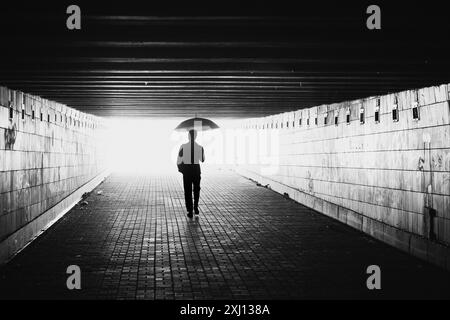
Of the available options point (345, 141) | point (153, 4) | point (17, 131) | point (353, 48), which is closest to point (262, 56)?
point (353, 48)

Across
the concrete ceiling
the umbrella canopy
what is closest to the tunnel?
the concrete ceiling

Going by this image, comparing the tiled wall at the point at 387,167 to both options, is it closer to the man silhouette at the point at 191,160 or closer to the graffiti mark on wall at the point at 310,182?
the graffiti mark on wall at the point at 310,182

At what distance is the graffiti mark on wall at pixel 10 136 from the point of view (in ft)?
37.3

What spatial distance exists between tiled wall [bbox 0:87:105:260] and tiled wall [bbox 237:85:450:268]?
7209 millimetres

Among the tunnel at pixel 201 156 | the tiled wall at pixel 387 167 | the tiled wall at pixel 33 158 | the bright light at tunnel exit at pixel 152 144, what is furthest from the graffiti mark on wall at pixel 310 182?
the bright light at tunnel exit at pixel 152 144

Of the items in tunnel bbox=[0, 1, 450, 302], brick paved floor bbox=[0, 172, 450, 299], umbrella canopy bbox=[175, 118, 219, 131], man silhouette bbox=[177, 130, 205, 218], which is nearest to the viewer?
tunnel bbox=[0, 1, 450, 302]

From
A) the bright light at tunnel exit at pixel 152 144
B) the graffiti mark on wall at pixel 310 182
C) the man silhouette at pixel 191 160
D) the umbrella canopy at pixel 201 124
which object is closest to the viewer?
the man silhouette at pixel 191 160

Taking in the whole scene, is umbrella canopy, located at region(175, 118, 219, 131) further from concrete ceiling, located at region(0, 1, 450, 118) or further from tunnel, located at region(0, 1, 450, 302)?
concrete ceiling, located at region(0, 1, 450, 118)

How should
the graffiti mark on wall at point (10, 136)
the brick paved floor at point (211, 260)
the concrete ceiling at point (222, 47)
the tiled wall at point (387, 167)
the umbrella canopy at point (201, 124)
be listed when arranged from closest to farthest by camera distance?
the concrete ceiling at point (222, 47) → the brick paved floor at point (211, 260) → the tiled wall at point (387, 167) → the graffiti mark on wall at point (10, 136) → the umbrella canopy at point (201, 124)

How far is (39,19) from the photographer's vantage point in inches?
260

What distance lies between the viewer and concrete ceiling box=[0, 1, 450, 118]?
21.0ft

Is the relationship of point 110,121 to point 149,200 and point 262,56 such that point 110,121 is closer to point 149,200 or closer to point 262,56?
point 149,200
